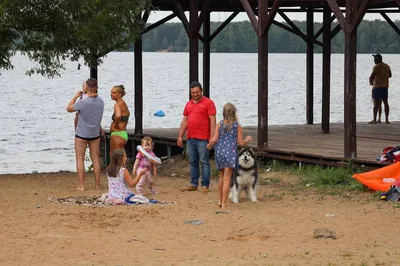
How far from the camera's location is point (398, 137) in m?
20.9

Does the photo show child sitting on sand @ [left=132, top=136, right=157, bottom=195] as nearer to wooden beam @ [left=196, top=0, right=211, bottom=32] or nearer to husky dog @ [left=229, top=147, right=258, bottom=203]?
husky dog @ [left=229, top=147, right=258, bottom=203]

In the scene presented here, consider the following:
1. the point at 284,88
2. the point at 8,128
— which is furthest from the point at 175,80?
the point at 8,128

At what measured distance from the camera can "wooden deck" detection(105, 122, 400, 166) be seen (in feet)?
57.2

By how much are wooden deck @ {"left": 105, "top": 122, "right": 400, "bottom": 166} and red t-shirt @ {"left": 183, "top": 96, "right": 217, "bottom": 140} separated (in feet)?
8.31

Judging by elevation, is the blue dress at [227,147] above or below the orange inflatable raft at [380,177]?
above

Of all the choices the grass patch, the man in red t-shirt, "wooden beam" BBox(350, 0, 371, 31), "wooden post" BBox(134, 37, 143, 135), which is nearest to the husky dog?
the man in red t-shirt

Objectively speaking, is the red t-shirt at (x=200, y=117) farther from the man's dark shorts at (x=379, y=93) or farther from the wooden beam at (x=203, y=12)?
the man's dark shorts at (x=379, y=93)

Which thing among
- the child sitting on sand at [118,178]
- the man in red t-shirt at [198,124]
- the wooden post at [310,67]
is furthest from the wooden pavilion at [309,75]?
the child sitting on sand at [118,178]

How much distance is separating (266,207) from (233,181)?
58 cm

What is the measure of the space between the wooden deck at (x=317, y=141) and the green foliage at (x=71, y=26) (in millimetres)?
2797

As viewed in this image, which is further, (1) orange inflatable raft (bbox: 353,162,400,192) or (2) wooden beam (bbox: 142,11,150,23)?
(2) wooden beam (bbox: 142,11,150,23)

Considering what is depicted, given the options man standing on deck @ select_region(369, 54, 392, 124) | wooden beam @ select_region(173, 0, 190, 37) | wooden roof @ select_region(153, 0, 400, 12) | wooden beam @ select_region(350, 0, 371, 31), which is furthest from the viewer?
man standing on deck @ select_region(369, 54, 392, 124)

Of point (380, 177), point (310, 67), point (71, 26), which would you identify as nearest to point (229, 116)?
point (380, 177)

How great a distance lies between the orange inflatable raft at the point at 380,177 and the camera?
1466cm
